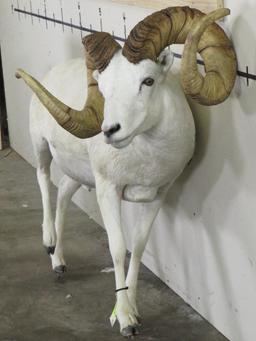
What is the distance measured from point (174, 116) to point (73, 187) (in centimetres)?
133

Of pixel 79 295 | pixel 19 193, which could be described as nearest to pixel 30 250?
pixel 79 295

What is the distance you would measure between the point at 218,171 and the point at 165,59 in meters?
0.59

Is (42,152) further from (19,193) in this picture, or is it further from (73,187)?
(19,193)

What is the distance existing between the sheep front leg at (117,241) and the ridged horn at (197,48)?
2.11 feet

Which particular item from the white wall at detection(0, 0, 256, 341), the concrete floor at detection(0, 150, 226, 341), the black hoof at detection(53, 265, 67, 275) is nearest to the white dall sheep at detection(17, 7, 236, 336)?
the white wall at detection(0, 0, 256, 341)

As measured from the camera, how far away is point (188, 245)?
346 centimetres

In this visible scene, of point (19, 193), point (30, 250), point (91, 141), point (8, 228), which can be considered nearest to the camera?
point (91, 141)

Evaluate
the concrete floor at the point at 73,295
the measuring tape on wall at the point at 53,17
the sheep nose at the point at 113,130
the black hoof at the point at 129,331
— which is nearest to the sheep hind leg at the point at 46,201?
the concrete floor at the point at 73,295

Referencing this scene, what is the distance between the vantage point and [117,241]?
10.3ft

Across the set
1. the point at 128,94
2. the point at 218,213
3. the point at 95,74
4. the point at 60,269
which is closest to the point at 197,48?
the point at 128,94

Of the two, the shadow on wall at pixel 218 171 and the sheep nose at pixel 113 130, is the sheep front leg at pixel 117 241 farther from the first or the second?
the sheep nose at pixel 113 130

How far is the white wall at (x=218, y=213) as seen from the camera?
9.14 ft

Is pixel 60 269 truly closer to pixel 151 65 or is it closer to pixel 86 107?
pixel 86 107

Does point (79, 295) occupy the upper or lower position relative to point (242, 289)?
lower
